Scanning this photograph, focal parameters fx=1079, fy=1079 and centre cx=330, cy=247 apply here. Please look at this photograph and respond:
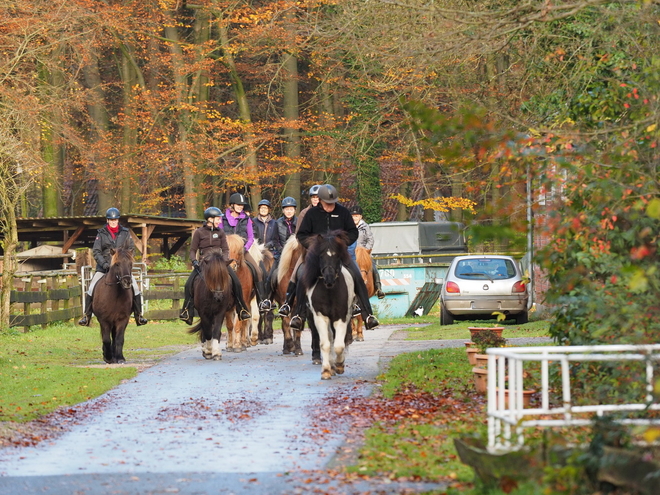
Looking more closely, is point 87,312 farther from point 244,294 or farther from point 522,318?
point 522,318

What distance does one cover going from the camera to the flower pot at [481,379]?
449 inches

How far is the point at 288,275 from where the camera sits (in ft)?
56.4

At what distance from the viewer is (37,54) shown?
27.0 metres

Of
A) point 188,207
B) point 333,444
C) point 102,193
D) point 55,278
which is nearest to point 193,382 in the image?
point 333,444

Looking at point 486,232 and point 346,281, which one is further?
point 346,281

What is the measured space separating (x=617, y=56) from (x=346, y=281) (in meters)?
4.71

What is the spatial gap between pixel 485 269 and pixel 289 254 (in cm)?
1101

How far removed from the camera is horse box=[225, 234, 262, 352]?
1866 centimetres

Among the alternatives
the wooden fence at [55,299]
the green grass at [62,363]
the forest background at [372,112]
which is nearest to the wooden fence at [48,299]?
the wooden fence at [55,299]

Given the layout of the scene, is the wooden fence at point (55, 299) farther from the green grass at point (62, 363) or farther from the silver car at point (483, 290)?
the silver car at point (483, 290)

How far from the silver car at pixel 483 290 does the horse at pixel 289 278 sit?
29.3 ft

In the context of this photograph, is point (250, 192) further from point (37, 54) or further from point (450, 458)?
point (450, 458)

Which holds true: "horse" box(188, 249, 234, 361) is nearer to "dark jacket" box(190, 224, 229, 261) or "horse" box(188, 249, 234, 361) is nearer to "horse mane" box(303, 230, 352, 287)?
"dark jacket" box(190, 224, 229, 261)

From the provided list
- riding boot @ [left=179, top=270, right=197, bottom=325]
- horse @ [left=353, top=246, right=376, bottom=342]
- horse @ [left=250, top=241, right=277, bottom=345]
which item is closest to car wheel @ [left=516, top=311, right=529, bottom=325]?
horse @ [left=353, top=246, right=376, bottom=342]
